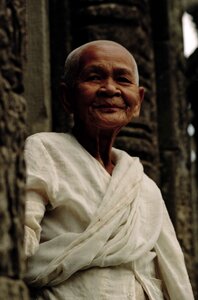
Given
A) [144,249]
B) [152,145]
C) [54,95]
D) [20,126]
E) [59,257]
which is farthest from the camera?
[152,145]

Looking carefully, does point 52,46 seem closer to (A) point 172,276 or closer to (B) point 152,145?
(B) point 152,145

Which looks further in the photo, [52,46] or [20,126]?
[52,46]

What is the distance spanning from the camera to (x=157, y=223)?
3.34 metres

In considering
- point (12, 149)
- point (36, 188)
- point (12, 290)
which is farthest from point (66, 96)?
point (12, 290)

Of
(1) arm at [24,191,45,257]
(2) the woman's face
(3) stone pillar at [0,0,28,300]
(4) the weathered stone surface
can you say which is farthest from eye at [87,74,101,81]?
(4) the weathered stone surface

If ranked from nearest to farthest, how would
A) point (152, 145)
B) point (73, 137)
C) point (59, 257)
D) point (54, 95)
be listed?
point (59, 257) < point (73, 137) < point (54, 95) < point (152, 145)

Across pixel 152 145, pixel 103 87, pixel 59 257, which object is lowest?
pixel 152 145

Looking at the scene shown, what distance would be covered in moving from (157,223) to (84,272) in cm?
45

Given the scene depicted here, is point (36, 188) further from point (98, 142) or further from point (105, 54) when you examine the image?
point (105, 54)

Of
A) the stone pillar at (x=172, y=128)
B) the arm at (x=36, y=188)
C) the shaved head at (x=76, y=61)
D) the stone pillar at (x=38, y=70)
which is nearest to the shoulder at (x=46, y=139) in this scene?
the arm at (x=36, y=188)

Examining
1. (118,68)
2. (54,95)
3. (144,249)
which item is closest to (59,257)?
(144,249)

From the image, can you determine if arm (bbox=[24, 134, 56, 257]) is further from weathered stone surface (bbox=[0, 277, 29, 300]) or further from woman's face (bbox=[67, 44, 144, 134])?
weathered stone surface (bbox=[0, 277, 29, 300])

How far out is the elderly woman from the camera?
300cm

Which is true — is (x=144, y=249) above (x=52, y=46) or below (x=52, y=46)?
below
